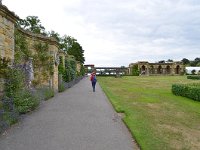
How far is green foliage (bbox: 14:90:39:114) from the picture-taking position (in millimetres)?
9492

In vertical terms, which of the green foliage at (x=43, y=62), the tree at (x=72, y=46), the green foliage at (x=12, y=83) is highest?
the tree at (x=72, y=46)

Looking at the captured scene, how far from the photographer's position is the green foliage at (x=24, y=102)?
31.1 ft

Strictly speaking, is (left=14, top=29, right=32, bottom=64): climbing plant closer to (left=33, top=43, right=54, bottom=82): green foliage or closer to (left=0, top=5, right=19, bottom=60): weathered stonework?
(left=33, top=43, right=54, bottom=82): green foliage

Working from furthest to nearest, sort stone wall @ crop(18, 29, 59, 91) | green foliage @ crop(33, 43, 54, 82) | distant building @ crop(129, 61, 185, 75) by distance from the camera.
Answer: distant building @ crop(129, 61, 185, 75), green foliage @ crop(33, 43, 54, 82), stone wall @ crop(18, 29, 59, 91)

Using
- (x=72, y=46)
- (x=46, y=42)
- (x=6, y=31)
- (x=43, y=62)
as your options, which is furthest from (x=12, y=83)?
(x=72, y=46)

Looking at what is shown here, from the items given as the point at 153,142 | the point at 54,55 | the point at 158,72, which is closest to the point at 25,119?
the point at 153,142

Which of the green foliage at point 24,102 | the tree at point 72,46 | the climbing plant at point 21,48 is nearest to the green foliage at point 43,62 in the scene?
the climbing plant at point 21,48

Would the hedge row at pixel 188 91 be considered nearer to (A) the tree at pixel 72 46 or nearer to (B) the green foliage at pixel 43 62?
(B) the green foliage at pixel 43 62

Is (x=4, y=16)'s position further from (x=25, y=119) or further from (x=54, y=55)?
(x=54, y=55)

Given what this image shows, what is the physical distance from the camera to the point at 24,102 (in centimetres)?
1006

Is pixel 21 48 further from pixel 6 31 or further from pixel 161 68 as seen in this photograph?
pixel 161 68

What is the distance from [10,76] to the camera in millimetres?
9258

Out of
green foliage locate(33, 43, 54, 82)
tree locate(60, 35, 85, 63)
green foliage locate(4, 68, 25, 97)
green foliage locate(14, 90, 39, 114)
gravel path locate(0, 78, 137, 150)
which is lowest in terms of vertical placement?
gravel path locate(0, 78, 137, 150)

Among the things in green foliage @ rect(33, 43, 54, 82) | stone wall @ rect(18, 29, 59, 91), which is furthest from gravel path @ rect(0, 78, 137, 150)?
green foliage @ rect(33, 43, 54, 82)
